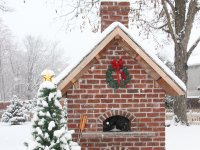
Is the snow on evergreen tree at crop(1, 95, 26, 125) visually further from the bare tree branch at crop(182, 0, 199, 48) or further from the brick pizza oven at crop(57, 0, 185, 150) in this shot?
the brick pizza oven at crop(57, 0, 185, 150)

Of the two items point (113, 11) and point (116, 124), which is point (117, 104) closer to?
point (116, 124)

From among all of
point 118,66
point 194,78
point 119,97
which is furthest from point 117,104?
point 194,78

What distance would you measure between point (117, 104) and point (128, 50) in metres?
1.11

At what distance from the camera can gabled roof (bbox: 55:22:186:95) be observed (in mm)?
7625

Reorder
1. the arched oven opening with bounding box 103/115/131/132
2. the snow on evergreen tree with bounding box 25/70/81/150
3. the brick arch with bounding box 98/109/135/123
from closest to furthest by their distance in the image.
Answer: the snow on evergreen tree with bounding box 25/70/81/150, the brick arch with bounding box 98/109/135/123, the arched oven opening with bounding box 103/115/131/132

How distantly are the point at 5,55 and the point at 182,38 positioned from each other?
40600 mm

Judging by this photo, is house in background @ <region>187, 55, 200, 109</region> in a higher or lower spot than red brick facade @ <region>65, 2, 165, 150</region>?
higher

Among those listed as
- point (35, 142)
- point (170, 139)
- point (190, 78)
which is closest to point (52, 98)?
point (35, 142)

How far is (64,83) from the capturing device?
24.9ft

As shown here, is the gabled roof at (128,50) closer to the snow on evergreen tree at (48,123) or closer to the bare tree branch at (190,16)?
the snow on evergreen tree at (48,123)

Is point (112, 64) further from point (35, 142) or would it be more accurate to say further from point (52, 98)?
point (35, 142)

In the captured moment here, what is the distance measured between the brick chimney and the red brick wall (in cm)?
65

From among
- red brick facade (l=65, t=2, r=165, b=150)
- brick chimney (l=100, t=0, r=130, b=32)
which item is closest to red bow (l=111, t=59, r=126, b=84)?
red brick facade (l=65, t=2, r=165, b=150)

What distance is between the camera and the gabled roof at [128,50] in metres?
7.62
